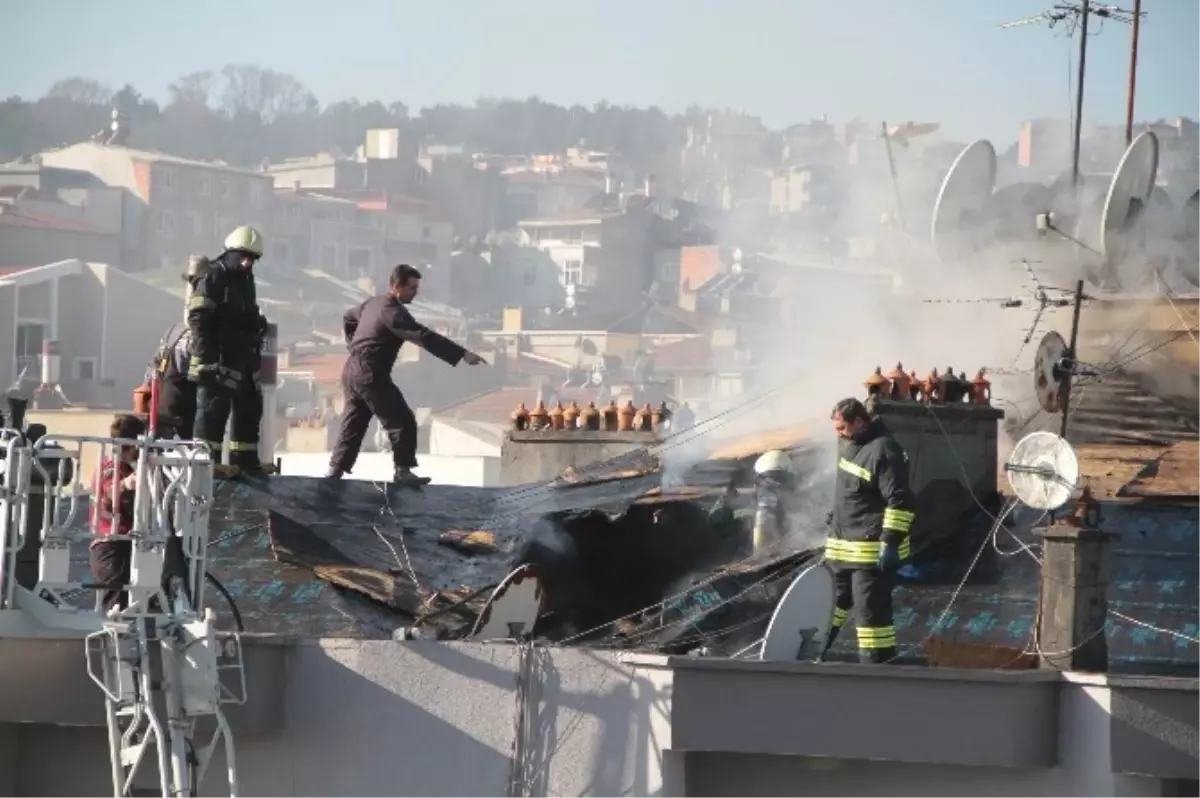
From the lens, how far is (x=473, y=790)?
39.2ft

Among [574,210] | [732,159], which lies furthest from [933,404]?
[732,159]

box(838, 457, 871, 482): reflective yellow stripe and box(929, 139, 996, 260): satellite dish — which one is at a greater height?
box(929, 139, 996, 260): satellite dish

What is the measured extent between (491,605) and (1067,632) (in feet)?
12.3

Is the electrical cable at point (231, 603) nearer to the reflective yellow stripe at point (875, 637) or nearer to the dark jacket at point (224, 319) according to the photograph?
the dark jacket at point (224, 319)

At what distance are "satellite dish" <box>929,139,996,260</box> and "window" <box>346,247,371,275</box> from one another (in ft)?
283

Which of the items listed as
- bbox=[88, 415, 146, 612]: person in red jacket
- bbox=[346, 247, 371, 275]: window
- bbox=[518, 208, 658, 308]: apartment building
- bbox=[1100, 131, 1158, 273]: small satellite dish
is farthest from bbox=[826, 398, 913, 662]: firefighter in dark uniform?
bbox=[346, 247, 371, 275]: window

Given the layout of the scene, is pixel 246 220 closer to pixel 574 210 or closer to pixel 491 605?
pixel 574 210

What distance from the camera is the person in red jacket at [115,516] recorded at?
12469 mm

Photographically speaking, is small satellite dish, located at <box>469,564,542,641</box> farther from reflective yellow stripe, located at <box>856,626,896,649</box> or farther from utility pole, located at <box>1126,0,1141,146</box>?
utility pole, located at <box>1126,0,1141,146</box>

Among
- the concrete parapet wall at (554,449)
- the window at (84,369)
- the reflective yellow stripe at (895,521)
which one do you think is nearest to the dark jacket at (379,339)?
the concrete parapet wall at (554,449)

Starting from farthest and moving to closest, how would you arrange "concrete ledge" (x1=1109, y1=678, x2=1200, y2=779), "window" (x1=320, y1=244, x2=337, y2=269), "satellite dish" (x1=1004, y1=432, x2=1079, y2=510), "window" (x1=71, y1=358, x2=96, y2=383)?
"window" (x1=320, y1=244, x2=337, y2=269)
"window" (x1=71, y1=358, x2=96, y2=383)
"satellite dish" (x1=1004, y1=432, x2=1079, y2=510)
"concrete ledge" (x1=1109, y1=678, x2=1200, y2=779)

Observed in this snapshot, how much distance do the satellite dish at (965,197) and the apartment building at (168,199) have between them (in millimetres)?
73587

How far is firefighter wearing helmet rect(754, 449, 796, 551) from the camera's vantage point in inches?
597

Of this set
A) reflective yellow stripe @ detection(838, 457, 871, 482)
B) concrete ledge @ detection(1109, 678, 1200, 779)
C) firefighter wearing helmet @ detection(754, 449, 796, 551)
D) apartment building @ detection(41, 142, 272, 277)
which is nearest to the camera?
concrete ledge @ detection(1109, 678, 1200, 779)
